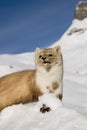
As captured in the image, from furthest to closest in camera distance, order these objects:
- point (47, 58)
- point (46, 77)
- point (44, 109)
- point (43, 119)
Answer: point (46, 77)
point (47, 58)
point (44, 109)
point (43, 119)

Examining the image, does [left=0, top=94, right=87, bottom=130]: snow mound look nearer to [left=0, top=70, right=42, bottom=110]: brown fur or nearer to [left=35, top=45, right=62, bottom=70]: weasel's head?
[left=35, top=45, right=62, bottom=70]: weasel's head

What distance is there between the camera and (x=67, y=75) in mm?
33094

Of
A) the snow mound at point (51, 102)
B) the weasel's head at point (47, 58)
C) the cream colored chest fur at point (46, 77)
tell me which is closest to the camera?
the snow mound at point (51, 102)

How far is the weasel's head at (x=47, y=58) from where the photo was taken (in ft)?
30.3

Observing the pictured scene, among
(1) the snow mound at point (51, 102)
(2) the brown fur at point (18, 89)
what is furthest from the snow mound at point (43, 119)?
(2) the brown fur at point (18, 89)

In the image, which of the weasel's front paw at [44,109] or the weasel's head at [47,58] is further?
the weasel's head at [47,58]

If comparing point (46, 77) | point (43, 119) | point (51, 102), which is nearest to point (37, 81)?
point (46, 77)

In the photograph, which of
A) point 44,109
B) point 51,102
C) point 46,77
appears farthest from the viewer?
point 46,77

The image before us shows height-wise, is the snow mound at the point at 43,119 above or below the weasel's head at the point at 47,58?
below

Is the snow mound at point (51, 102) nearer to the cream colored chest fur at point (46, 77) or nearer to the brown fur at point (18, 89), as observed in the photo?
the cream colored chest fur at point (46, 77)

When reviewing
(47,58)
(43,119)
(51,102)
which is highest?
(47,58)

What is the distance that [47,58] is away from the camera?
9234 mm

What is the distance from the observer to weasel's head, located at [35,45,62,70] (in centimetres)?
923

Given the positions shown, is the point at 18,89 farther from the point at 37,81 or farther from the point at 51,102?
the point at 51,102
